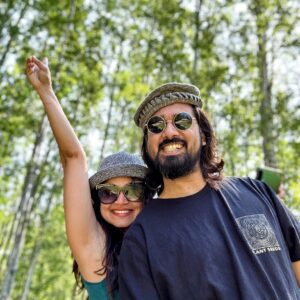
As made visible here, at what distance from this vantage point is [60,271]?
107ft

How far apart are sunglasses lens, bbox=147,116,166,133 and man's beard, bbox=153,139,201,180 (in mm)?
189

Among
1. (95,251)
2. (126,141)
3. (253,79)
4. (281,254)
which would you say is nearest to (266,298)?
(281,254)

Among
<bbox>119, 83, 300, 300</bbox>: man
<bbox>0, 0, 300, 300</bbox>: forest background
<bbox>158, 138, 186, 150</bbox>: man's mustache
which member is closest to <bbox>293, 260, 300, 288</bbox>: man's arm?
<bbox>119, 83, 300, 300</bbox>: man

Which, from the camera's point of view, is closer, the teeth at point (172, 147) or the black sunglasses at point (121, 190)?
the teeth at point (172, 147)

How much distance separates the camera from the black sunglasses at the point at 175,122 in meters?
2.54

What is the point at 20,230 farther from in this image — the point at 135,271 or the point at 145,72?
the point at 135,271

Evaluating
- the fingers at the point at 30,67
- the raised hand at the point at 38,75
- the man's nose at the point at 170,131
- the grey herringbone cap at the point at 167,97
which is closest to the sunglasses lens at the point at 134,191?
the grey herringbone cap at the point at 167,97

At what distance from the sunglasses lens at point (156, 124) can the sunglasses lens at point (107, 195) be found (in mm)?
572

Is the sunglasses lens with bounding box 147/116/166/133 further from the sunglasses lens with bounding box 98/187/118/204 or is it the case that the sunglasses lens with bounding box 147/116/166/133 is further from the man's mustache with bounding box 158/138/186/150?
the sunglasses lens with bounding box 98/187/118/204

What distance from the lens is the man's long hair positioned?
2630mm

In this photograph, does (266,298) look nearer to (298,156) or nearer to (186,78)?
(298,156)

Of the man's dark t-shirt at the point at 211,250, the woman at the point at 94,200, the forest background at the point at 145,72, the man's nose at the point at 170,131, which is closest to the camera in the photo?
the man's dark t-shirt at the point at 211,250

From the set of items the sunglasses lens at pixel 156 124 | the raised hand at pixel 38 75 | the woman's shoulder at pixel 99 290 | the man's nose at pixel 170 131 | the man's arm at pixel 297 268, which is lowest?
the woman's shoulder at pixel 99 290

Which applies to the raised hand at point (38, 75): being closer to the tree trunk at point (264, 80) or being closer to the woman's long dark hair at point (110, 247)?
the woman's long dark hair at point (110, 247)
